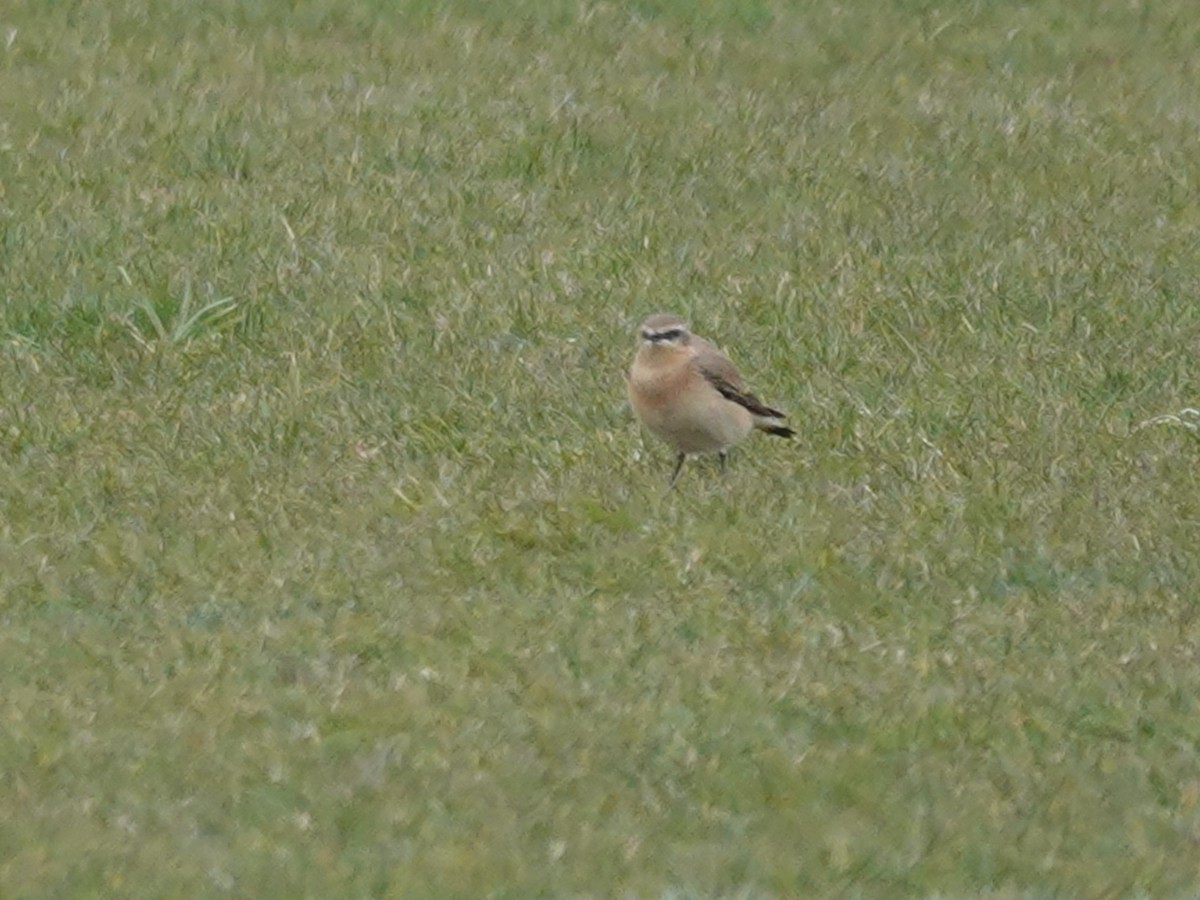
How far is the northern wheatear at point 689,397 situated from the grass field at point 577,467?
0.47 ft

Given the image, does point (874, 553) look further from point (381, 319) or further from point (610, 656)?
point (381, 319)

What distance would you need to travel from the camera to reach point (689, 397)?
32.0ft

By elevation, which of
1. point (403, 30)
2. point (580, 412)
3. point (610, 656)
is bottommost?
point (403, 30)

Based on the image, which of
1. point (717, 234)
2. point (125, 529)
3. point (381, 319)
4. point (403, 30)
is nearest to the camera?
point (125, 529)

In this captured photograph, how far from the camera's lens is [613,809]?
276 inches

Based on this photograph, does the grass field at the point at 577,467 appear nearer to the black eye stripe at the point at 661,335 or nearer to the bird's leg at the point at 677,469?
the bird's leg at the point at 677,469

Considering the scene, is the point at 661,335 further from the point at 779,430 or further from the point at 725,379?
the point at 779,430

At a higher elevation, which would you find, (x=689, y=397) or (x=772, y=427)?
(x=689, y=397)

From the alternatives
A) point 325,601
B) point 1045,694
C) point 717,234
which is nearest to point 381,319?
point 717,234

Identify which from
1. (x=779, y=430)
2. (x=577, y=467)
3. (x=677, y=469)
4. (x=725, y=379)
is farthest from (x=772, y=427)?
(x=577, y=467)

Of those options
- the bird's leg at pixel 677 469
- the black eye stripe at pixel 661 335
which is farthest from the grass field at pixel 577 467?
the black eye stripe at pixel 661 335

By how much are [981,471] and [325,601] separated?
7.93 ft

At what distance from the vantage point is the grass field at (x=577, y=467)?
7.00 metres

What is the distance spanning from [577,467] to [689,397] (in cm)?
45
